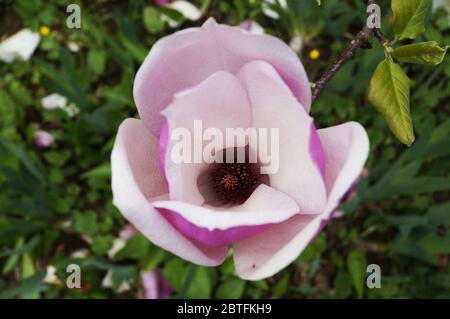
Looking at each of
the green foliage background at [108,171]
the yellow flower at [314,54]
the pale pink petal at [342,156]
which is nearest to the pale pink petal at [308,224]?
the pale pink petal at [342,156]

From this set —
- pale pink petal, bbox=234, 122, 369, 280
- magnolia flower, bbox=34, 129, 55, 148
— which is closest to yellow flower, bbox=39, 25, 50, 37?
magnolia flower, bbox=34, 129, 55, 148

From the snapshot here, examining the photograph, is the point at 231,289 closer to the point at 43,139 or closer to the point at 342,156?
the point at 43,139

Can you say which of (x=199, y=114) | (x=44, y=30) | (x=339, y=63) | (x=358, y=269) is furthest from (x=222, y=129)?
(x=44, y=30)

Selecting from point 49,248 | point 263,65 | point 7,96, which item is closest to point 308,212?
point 263,65

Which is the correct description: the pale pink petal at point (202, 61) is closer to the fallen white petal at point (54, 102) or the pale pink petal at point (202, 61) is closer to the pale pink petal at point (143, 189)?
the pale pink petal at point (143, 189)

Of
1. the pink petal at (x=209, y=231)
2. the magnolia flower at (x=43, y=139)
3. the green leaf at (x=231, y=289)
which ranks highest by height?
the pink petal at (x=209, y=231)

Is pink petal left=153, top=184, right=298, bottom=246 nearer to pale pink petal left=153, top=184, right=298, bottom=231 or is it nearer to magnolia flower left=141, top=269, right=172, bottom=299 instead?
pale pink petal left=153, top=184, right=298, bottom=231

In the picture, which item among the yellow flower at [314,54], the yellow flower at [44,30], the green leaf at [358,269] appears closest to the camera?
the green leaf at [358,269]
